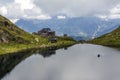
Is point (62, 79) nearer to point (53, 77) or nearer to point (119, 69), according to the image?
point (53, 77)

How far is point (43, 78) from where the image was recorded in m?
128

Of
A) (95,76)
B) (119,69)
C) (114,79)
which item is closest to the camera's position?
(114,79)

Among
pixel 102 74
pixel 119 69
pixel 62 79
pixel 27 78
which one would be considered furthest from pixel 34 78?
pixel 119 69

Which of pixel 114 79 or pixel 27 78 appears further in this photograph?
pixel 27 78

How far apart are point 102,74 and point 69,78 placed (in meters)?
19.2

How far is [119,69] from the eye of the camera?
488 feet

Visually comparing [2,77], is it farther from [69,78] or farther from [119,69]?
[119,69]

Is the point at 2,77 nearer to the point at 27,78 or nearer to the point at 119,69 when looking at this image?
the point at 27,78

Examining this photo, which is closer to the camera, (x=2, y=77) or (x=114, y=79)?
(x=114, y=79)

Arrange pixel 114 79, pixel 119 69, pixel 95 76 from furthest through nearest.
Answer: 1. pixel 119 69
2. pixel 95 76
3. pixel 114 79

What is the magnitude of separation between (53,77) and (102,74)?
25.4 m

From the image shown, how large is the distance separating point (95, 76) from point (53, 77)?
2092cm

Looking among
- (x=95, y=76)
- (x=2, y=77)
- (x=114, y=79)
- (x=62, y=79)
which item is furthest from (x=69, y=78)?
(x=2, y=77)

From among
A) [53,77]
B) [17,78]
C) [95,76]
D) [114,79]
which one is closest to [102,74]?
[95,76]
